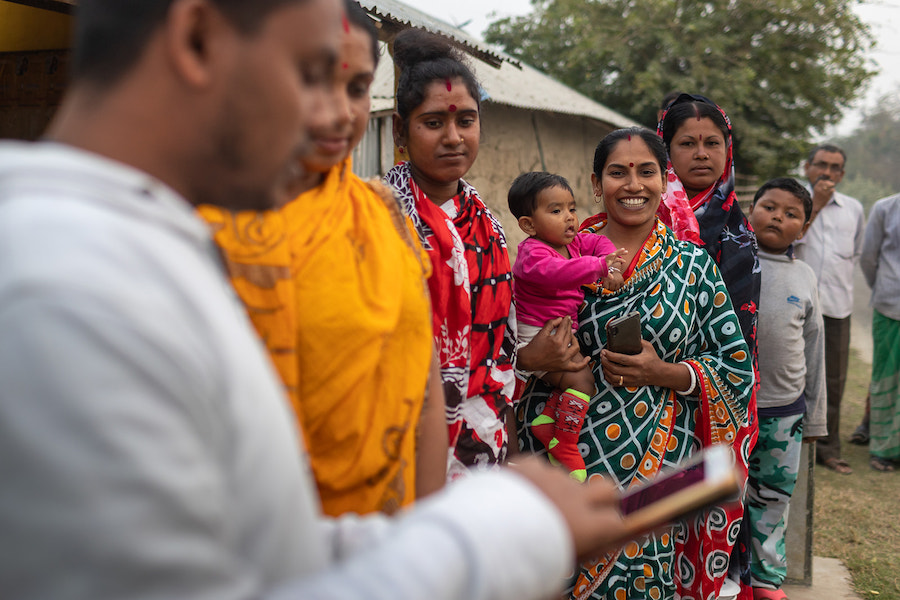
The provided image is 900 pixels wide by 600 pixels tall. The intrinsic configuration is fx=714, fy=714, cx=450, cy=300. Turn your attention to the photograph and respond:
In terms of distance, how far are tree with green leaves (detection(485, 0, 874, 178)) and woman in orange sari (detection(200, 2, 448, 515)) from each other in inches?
541

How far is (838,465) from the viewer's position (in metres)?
5.52

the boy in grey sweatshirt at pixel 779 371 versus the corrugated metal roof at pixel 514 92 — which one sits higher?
the corrugated metal roof at pixel 514 92

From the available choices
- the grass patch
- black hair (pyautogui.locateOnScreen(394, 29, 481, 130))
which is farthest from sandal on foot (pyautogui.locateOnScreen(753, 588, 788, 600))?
black hair (pyautogui.locateOnScreen(394, 29, 481, 130))

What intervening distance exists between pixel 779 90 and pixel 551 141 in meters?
8.10

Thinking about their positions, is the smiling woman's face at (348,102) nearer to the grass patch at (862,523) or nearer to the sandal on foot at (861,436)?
the grass patch at (862,523)

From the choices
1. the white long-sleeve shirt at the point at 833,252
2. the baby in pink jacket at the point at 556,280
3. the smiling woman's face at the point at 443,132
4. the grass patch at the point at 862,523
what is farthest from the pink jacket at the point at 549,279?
the white long-sleeve shirt at the point at 833,252

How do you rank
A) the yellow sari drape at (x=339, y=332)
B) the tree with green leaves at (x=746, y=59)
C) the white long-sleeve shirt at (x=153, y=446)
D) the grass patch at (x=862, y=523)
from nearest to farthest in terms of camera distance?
the white long-sleeve shirt at (x=153, y=446), the yellow sari drape at (x=339, y=332), the grass patch at (x=862, y=523), the tree with green leaves at (x=746, y=59)

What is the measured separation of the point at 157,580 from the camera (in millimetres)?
589

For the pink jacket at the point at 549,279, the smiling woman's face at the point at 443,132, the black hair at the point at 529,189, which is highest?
the smiling woman's face at the point at 443,132

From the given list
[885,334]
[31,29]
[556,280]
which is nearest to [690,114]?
[556,280]

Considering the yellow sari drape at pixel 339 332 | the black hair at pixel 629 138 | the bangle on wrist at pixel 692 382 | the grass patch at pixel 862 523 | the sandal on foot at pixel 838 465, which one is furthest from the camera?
the sandal on foot at pixel 838 465

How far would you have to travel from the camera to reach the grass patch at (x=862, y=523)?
3850 mm

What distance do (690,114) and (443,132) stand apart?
150cm

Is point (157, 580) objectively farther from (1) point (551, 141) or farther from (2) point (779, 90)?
(2) point (779, 90)
